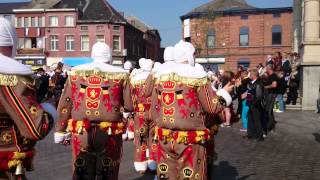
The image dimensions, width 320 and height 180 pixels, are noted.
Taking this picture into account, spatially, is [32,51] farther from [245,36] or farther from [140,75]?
[140,75]

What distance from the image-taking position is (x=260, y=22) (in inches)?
2351

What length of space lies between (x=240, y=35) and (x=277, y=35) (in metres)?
4.41

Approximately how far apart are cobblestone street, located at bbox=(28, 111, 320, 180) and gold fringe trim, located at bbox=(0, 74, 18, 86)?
4841mm

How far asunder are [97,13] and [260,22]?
20636 millimetres

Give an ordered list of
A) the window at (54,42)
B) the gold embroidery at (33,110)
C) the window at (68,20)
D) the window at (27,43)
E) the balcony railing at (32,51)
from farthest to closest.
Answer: the window at (27,43) → the window at (68,20) → the window at (54,42) → the balcony railing at (32,51) → the gold embroidery at (33,110)

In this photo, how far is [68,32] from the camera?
205 feet

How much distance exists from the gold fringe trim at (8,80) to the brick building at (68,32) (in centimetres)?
5762

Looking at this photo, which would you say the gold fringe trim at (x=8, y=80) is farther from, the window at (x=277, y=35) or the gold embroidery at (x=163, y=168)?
the window at (x=277, y=35)

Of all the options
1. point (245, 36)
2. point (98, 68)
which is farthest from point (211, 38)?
point (98, 68)

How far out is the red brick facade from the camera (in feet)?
194

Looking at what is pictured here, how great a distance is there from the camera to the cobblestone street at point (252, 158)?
330 inches

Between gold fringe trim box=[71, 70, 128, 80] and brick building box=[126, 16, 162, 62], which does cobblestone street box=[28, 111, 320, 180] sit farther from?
brick building box=[126, 16, 162, 62]

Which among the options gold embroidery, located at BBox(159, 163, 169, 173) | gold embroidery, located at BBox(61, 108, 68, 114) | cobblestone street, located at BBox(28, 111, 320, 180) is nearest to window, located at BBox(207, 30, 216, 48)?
cobblestone street, located at BBox(28, 111, 320, 180)

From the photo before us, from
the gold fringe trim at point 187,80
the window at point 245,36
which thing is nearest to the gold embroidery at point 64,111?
the gold fringe trim at point 187,80
